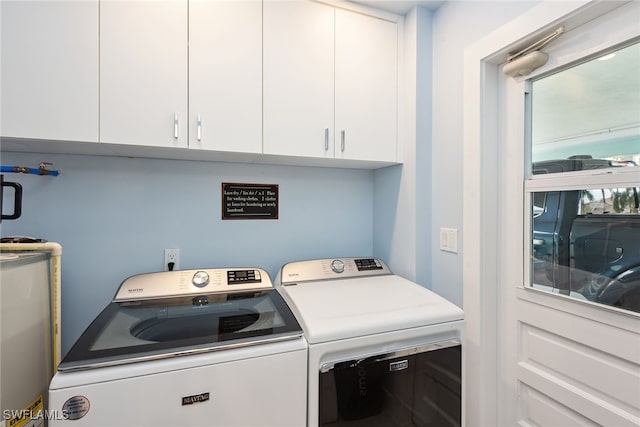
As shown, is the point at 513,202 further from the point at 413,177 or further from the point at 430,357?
the point at 430,357

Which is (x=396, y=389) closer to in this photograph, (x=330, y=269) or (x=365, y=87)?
(x=330, y=269)

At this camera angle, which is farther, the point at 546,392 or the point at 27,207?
the point at 27,207

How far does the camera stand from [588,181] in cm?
111

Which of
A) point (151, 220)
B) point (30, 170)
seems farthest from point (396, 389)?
point (30, 170)

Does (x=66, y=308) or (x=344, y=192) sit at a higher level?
(x=344, y=192)

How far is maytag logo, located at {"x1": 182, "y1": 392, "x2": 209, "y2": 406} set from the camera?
885mm

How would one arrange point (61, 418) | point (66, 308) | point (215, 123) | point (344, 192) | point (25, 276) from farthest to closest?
point (344, 192) < point (66, 308) < point (215, 123) < point (25, 276) < point (61, 418)

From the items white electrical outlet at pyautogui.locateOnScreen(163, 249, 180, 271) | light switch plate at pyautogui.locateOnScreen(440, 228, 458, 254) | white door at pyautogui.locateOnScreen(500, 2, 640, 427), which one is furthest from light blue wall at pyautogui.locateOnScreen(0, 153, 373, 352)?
white door at pyautogui.locateOnScreen(500, 2, 640, 427)

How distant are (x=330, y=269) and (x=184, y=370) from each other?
928 mm

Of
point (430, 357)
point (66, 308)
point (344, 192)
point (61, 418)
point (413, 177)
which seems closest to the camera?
point (61, 418)

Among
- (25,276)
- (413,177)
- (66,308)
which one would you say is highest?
(413,177)

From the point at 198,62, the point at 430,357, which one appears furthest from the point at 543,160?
the point at 198,62

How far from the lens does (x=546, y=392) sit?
1240 mm

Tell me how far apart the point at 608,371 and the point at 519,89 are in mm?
1133
